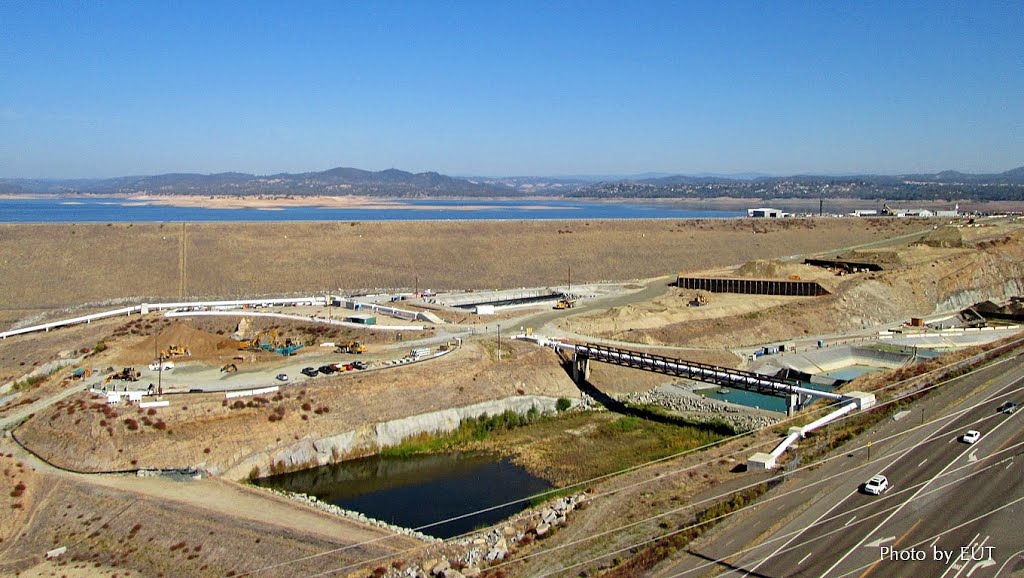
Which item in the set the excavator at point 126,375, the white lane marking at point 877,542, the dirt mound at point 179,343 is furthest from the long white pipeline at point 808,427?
the dirt mound at point 179,343

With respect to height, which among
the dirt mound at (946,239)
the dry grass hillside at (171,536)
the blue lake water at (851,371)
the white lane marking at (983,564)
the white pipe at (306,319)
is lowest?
the blue lake water at (851,371)

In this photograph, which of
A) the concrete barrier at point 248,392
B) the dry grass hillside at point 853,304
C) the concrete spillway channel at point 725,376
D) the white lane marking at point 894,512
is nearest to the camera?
the white lane marking at point 894,512

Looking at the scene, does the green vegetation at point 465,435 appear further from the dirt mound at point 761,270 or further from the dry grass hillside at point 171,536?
the dirt mound at point 761,270

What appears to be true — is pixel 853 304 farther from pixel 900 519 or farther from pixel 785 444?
pixel 900 519

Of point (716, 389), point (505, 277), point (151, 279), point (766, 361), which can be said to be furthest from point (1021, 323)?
point (151, 279)

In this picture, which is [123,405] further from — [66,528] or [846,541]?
[846,541]

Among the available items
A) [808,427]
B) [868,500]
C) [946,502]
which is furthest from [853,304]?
[868,500]
